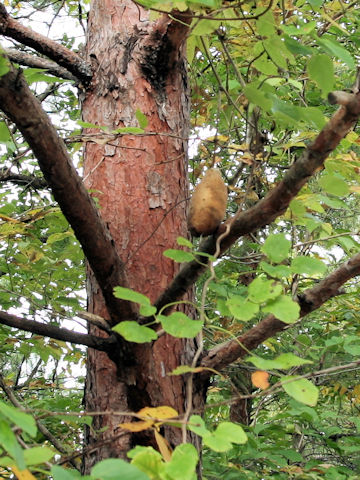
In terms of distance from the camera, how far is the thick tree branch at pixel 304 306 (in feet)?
4.87

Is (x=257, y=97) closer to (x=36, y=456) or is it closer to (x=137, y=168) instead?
(x=36, y=456)

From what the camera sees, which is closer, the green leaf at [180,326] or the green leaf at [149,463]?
the green leaf at [149,463]

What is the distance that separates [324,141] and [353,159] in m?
0.91

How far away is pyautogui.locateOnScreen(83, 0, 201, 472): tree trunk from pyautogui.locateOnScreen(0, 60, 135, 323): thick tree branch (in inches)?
10.6

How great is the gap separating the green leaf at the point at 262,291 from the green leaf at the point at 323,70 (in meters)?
0.42

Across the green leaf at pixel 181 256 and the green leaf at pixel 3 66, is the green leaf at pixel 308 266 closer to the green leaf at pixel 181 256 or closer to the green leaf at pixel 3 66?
the green leaf at pixel 181 256

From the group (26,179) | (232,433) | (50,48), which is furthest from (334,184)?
(26,179)

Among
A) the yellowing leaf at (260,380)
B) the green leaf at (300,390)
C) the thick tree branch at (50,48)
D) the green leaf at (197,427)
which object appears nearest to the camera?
the green leaf at (197,427)

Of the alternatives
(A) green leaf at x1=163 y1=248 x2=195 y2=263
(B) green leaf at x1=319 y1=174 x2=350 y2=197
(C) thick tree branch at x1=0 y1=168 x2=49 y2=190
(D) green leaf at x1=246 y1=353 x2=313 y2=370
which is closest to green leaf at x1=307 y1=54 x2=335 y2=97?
(B) green leaf at x1=319 y1=174 x2=350 y2=197

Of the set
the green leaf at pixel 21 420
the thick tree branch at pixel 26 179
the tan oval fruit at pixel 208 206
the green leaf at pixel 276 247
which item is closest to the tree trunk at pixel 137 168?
the thick tree branch at pixel 26 179

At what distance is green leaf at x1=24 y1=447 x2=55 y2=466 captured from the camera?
0.82 meters

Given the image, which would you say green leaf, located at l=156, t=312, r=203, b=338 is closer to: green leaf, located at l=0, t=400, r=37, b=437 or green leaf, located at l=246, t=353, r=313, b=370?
green leaf, located at l=246, t=353, r=313, b=370

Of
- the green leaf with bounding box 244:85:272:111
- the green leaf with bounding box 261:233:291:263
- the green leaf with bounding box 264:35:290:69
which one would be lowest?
the green leaf with bounding box 261:233:291:263

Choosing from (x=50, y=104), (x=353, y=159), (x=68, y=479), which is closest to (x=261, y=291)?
(x=68, y=479)
